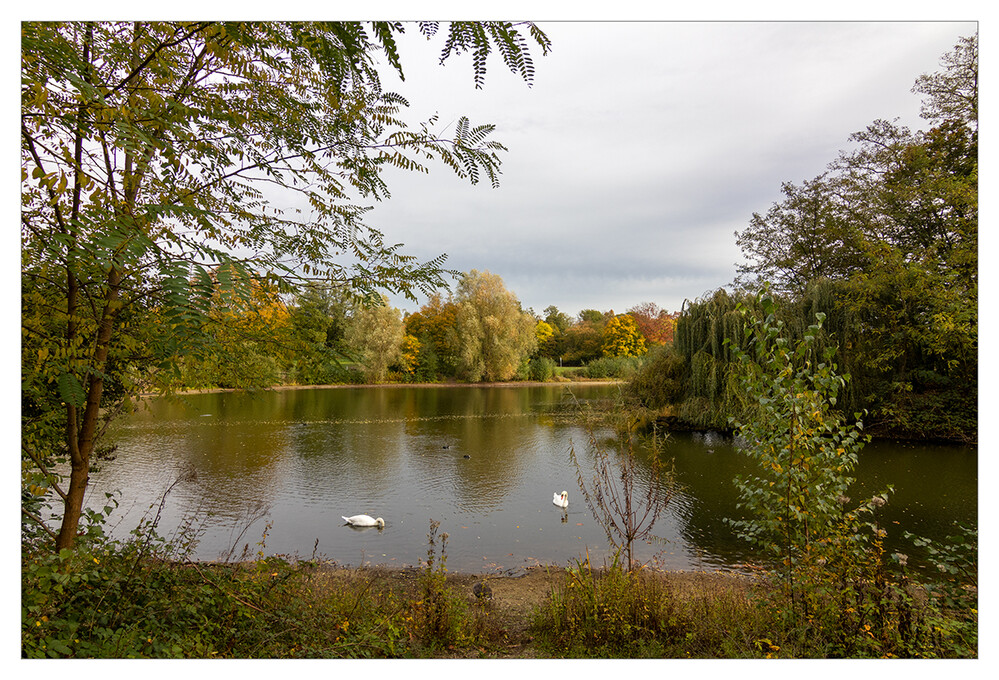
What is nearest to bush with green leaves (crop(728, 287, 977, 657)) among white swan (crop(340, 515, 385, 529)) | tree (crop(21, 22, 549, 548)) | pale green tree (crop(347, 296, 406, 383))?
tree (crop(21, 22, 549, 548))

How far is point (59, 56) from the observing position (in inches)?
57.0

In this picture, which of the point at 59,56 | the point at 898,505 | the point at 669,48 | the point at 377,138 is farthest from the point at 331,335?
the point at 898,505

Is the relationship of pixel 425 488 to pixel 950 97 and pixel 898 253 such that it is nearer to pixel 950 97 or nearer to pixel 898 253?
pixel 898 253

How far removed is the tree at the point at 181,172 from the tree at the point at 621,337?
1513cm

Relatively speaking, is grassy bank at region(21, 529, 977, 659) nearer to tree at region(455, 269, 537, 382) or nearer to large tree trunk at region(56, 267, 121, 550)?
large tree trunk at region(56, 267, 121, 550)

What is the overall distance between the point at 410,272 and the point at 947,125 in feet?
36.4

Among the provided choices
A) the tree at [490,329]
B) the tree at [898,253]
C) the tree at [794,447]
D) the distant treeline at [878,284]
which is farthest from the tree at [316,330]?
the tree at [490,329]

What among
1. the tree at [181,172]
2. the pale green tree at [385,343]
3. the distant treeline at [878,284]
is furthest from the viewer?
the pale green tree at [385,343]

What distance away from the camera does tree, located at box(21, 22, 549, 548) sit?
1447 millimetres

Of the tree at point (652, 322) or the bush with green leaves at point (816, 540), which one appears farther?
the tree at point (652, 322)

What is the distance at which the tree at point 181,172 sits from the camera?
1.45 meters

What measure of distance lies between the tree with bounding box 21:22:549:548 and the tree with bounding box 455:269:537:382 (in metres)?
19.2

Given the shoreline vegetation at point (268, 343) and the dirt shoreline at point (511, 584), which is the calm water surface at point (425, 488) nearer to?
the dirt shoreline at point (511, 584)

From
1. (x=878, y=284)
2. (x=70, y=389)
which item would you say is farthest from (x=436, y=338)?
(x=70, y=389)
